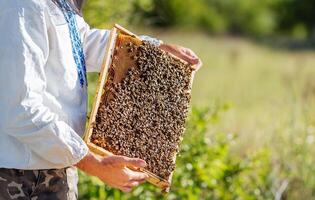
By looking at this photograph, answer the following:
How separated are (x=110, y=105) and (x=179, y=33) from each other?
30753mm

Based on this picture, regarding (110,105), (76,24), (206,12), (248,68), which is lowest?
(206,12)

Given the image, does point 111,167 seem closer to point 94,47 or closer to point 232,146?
point 94,47

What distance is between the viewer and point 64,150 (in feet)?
11.5

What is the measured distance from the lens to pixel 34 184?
12.0ft

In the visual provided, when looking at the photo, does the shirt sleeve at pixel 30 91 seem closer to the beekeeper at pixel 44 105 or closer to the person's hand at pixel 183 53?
the beekeeper at pixel 44 105

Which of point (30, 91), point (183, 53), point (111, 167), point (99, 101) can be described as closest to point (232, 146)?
point (183, 53)

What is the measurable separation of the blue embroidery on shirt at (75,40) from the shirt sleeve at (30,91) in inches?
7.1

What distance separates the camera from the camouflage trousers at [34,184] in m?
3.61

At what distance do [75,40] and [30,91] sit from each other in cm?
38

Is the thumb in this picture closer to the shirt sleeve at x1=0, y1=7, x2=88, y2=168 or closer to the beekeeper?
the beekeeper

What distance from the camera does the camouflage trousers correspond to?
11.8ft

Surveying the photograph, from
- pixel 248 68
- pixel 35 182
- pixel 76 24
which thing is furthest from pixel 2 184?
pixel 248 68

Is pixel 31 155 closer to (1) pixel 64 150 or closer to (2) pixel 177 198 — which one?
(1) pixel 64 150

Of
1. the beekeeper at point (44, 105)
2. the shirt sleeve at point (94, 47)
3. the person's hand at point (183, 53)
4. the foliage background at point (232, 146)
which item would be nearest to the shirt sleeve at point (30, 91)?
the beekeeper at point (44, 105)
